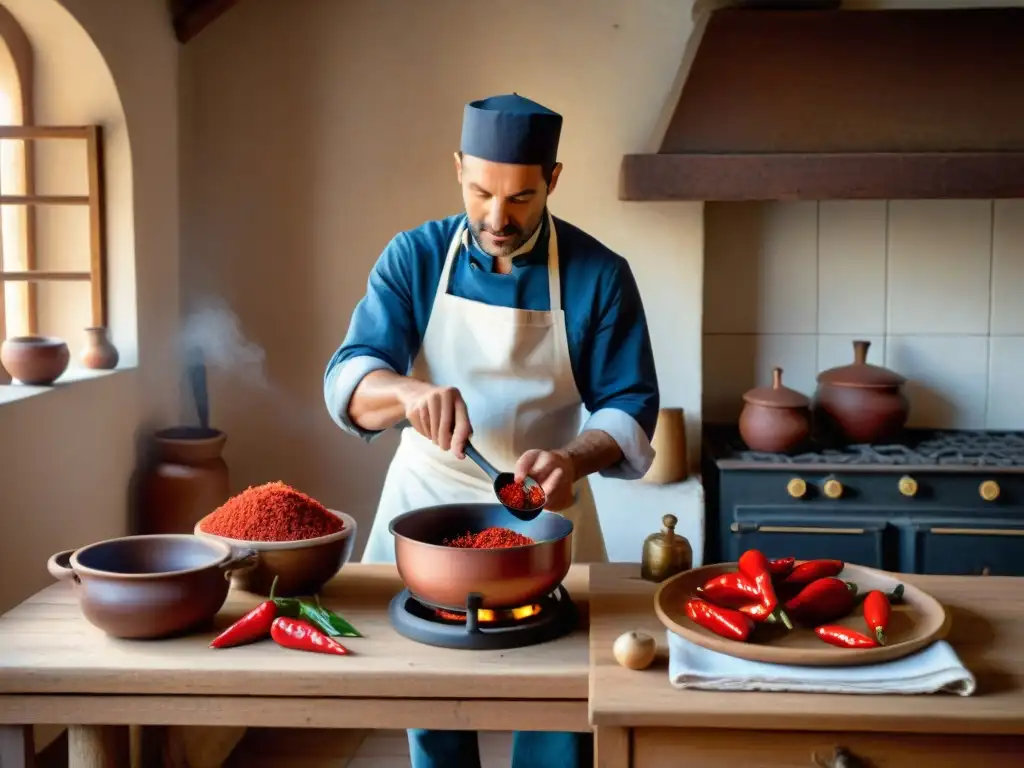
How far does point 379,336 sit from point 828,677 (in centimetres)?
101

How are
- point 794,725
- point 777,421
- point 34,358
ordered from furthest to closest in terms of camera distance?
point 777,421 < point 34,358 < point 794,725

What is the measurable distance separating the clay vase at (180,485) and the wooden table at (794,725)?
1970mm

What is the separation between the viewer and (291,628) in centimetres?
→ 142

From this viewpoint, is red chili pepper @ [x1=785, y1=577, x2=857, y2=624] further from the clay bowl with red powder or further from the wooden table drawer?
the clay bowl with red powder

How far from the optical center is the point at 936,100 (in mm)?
3178

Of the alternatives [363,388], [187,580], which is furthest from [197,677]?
[363,388]

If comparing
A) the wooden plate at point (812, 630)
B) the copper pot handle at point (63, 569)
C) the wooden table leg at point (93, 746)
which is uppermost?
the copper pot handle at point (63, 569)

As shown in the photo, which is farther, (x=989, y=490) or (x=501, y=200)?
(x=989, y=490)

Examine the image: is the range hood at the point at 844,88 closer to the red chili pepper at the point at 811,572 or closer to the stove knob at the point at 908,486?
the stove knob at the point at 908,486

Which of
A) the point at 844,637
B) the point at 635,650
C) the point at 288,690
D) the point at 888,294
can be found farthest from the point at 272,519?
the point at 888,294

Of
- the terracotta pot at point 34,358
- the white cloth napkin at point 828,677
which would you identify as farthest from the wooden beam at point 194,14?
the white cloth napkin at point 828,677

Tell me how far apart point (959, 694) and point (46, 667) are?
1.15m

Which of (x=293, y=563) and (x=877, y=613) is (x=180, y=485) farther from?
(x=877, y=613)

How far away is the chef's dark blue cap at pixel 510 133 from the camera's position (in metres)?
1.76
